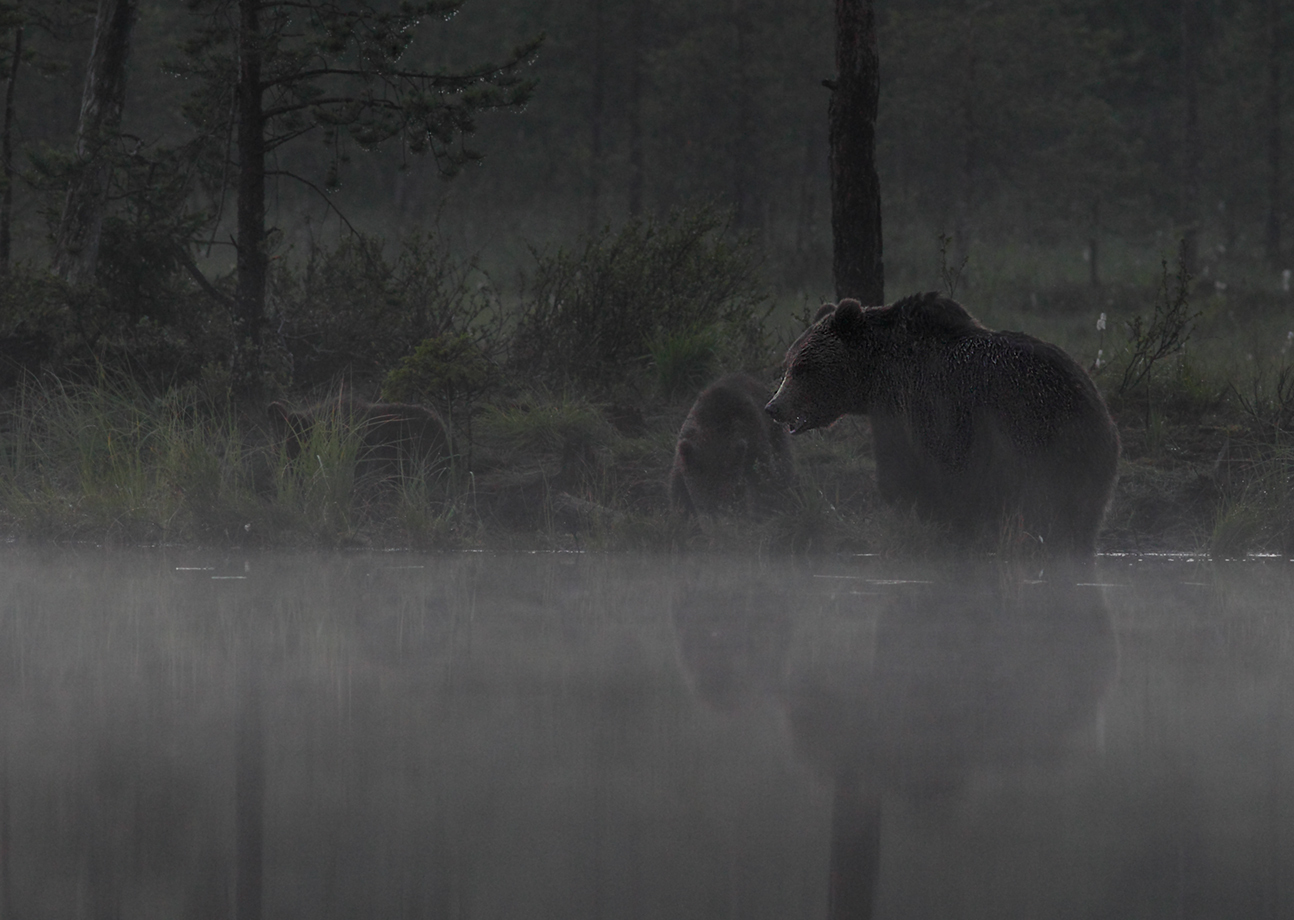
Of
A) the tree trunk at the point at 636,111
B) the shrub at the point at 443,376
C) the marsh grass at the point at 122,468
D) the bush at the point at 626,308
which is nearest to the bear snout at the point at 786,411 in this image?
the shrub at the point at 443,376

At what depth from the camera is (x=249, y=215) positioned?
37.2 feet

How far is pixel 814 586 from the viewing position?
25.2 ft

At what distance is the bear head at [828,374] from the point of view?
804 centimetres

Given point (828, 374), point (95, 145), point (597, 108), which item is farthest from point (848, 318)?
point (597, 108)

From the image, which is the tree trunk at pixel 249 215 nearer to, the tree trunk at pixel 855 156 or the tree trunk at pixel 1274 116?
the tree trunk at pixel 855 156

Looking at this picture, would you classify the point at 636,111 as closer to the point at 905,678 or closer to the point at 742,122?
the point at 742,122

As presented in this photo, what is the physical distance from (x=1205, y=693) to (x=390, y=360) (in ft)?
28.0

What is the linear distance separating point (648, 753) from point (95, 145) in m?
9.42

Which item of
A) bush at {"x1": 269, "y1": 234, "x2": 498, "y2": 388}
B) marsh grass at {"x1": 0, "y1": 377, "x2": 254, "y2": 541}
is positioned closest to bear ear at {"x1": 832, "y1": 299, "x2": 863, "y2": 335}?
marsh grass at {"x1": 0, "y1": 377, "x2": 254, "y2": 541}

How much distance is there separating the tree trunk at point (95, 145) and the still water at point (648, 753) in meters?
5.57

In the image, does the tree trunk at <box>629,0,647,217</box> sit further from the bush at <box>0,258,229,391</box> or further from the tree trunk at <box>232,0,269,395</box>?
the tree trunk at <box>232,0,269,395</box>

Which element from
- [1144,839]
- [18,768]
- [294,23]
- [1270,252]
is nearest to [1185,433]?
[1144,839]

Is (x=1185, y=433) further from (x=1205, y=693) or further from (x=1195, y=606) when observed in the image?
(x=1205, y=693)

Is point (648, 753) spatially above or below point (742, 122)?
below
